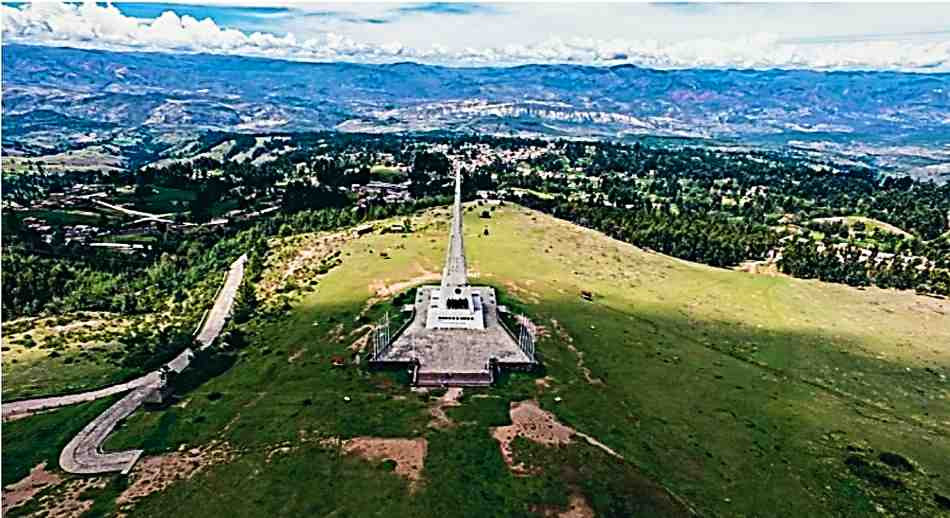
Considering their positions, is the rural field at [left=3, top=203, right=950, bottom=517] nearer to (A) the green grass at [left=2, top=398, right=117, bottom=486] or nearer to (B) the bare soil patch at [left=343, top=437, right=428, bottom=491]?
(B) the bare soil patch at [left=343, top=437, right=428, bottom=491]

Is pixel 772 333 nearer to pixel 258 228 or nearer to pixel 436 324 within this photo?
pixel 436 324

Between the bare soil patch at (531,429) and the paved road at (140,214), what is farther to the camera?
the paved road at (140,214)

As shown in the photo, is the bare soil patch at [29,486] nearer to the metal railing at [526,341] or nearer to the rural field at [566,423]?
the rural field at [566,423]

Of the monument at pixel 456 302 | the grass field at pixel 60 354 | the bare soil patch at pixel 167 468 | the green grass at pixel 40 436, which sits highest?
the monument at pixel 456 302

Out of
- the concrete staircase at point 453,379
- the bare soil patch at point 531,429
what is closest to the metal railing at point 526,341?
the concrete staircase at point 453,379

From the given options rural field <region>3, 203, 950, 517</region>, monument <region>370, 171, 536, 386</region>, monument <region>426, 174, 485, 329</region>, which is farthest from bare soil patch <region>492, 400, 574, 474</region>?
monument <region>426, 174, 485, 329</region>

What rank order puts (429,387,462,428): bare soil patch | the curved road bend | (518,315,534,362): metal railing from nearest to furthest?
(429,387,462,428): bare soil patch
the curved road bend
(518,315,534,362): metal railing

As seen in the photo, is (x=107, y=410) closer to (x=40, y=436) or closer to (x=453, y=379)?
(x=40, y=436)
